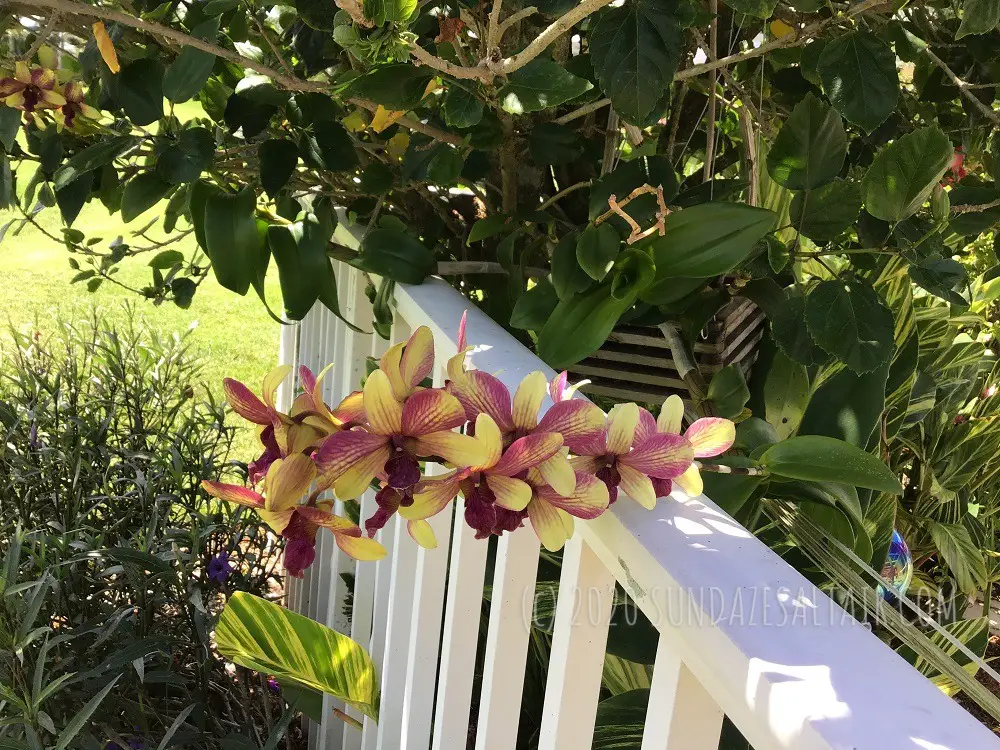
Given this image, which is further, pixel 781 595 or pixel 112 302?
pixel 112 302

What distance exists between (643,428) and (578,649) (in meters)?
0.16

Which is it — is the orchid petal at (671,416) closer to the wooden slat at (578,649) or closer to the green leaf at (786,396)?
the wooden slat at (578,649)

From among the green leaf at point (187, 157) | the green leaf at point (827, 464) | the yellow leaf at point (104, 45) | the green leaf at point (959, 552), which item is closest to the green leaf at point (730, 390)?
the green leaf at point (827, 464)

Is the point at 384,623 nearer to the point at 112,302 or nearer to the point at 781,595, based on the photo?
the point at 781,595

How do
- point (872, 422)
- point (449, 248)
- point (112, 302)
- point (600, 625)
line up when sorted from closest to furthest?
point (600, 625), point (872, 422), point (449, 248), point (112, 302)

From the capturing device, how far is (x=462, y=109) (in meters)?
0.69

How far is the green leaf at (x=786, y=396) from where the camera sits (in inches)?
37.6

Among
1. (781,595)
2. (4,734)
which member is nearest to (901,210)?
(781,595)

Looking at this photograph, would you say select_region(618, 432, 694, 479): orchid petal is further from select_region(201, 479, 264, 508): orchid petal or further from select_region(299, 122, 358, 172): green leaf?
select_region(299, 122, 358, 172): green leaf

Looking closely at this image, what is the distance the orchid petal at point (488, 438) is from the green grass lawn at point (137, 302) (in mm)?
2938

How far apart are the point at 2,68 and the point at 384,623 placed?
2.60ft

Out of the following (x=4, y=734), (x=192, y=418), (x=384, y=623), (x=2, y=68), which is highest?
(x=2, y=68)

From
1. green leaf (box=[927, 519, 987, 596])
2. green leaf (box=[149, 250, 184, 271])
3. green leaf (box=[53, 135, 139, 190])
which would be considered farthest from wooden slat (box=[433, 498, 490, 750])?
green leaf (box=[927, 519, 987, 596])

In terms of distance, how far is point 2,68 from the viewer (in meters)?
0.96
